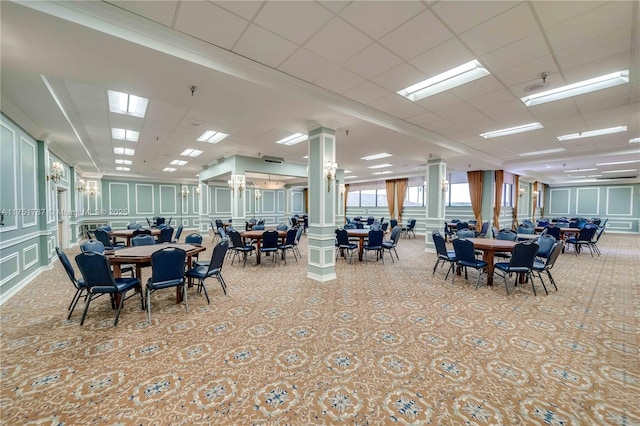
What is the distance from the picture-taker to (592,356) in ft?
8.41

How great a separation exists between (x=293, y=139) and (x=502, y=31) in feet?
16.2

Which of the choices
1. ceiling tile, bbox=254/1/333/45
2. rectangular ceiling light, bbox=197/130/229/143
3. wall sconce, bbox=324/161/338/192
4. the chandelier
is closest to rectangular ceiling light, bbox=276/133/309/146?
rectangular ceiling light, bbox=197/130/229/143

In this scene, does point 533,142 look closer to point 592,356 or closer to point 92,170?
point 592,356

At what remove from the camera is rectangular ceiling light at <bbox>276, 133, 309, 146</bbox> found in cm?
660

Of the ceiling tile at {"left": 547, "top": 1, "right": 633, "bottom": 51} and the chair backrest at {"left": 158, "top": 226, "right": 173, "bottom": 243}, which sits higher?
the ceiling tile at {"left": 547, "top": 1, "right": 633, "bottom": 51}

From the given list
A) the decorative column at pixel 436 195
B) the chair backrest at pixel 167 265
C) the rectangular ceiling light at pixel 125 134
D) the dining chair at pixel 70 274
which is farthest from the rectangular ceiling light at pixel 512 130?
the rectangular ceiling light at pixel 125 134

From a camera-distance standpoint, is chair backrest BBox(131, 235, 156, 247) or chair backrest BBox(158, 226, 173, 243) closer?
chair backrest BBox(131, 235, 156, 247)

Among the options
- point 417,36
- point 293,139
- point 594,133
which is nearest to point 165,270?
point 417,36

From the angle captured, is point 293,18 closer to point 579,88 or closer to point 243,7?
point 243,7

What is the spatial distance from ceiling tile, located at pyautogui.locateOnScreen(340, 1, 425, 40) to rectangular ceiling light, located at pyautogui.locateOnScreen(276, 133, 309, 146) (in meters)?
3.92

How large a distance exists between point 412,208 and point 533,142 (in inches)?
303

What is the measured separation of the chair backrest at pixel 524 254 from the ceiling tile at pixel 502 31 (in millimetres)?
3016

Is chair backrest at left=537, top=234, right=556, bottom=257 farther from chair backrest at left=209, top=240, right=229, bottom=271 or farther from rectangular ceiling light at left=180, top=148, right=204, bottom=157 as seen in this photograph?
rectangular ceiling light at left=180, top=148, right=204, bottom=157

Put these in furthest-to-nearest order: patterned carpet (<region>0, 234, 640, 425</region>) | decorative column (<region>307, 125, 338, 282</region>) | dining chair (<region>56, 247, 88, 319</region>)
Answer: decorative column (<region>307, 125, 338, 282</region>) → dining chair (<region>56, 247, 88, 319</region>) → patterned carpet (<region>0, 234, 640, 425</region>)
